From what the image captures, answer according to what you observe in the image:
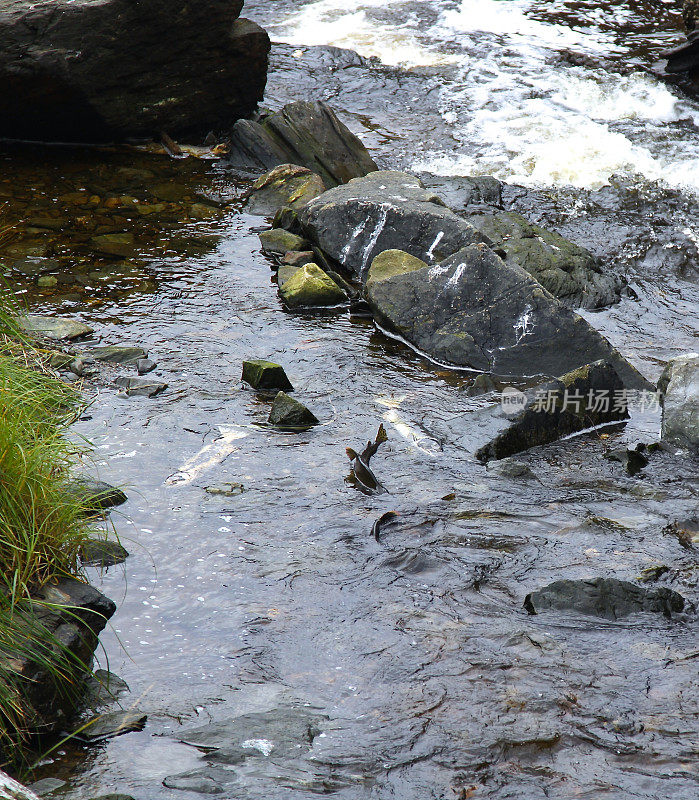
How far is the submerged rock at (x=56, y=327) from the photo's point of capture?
5.95 metres

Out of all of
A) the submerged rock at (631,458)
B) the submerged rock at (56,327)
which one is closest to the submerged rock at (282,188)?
the submerged rock at (56,327)

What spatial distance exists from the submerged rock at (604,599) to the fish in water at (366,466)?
1.17 metres

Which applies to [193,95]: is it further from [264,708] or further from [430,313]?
[264,708]

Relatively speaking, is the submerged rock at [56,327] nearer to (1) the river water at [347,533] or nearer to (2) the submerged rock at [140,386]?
(1) the river water at [347,533]

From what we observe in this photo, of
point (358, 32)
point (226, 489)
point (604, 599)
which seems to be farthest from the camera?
point (358, 32)

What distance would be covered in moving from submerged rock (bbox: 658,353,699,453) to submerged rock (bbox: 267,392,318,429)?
222 cm

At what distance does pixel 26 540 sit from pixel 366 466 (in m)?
2.03

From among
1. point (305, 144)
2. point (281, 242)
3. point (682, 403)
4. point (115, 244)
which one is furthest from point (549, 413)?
point (305, 144)

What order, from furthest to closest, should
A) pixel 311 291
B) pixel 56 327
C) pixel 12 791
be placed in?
1. pixel 311 291
2. pixel 56 327
3. pixel 12 791

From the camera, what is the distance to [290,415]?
516 centimetres

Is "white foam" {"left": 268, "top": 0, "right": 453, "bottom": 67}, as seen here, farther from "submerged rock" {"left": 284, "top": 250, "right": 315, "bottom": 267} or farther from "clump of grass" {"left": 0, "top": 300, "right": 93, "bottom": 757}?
"clump of grass" {"left": 0, "top": 300, "right": 93, "bottom": 757}

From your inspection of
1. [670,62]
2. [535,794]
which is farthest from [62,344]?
[670,62]

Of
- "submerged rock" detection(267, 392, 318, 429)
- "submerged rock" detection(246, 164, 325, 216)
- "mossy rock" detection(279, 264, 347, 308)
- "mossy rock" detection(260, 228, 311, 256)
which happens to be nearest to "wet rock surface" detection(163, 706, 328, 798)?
"submerged rock" detection(267, 392, 318, 429)

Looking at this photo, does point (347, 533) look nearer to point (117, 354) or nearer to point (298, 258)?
point (117, 354)
